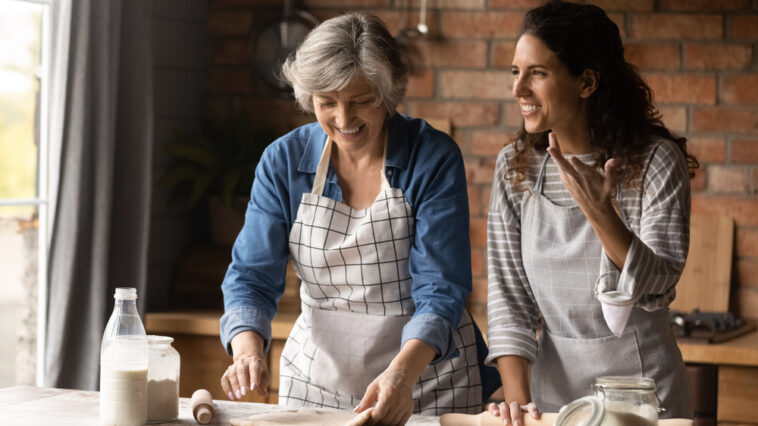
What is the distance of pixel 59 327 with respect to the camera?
2.55 metres

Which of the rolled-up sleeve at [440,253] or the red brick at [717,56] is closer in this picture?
the rolled-up sleeve at [440,253]

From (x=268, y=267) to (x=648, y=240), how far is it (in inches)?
27.3

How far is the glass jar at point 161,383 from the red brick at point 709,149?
203cm

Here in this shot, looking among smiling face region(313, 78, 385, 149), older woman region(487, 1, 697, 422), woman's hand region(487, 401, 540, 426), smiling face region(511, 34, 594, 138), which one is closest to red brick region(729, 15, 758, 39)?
older woman region(487, 1, 697, 422)

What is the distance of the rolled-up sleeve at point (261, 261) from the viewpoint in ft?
5.32

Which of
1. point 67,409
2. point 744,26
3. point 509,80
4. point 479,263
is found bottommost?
point 67,409

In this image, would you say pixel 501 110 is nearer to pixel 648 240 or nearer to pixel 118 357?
pixel 648 240

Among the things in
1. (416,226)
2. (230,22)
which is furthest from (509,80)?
(416,226)

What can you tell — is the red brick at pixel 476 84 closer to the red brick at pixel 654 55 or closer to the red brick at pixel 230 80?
the red brick at pixel 654 55

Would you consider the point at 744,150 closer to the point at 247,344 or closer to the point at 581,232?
the point at 581,232

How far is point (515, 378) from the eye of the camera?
1.63 m

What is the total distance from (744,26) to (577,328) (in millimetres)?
1651

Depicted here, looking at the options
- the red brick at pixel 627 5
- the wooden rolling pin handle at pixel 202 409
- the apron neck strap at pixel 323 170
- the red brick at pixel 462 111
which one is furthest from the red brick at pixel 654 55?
the wooden rolling pin handle at pixel 202 409

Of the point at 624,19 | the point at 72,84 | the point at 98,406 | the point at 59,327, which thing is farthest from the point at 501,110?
the point at 98,406
